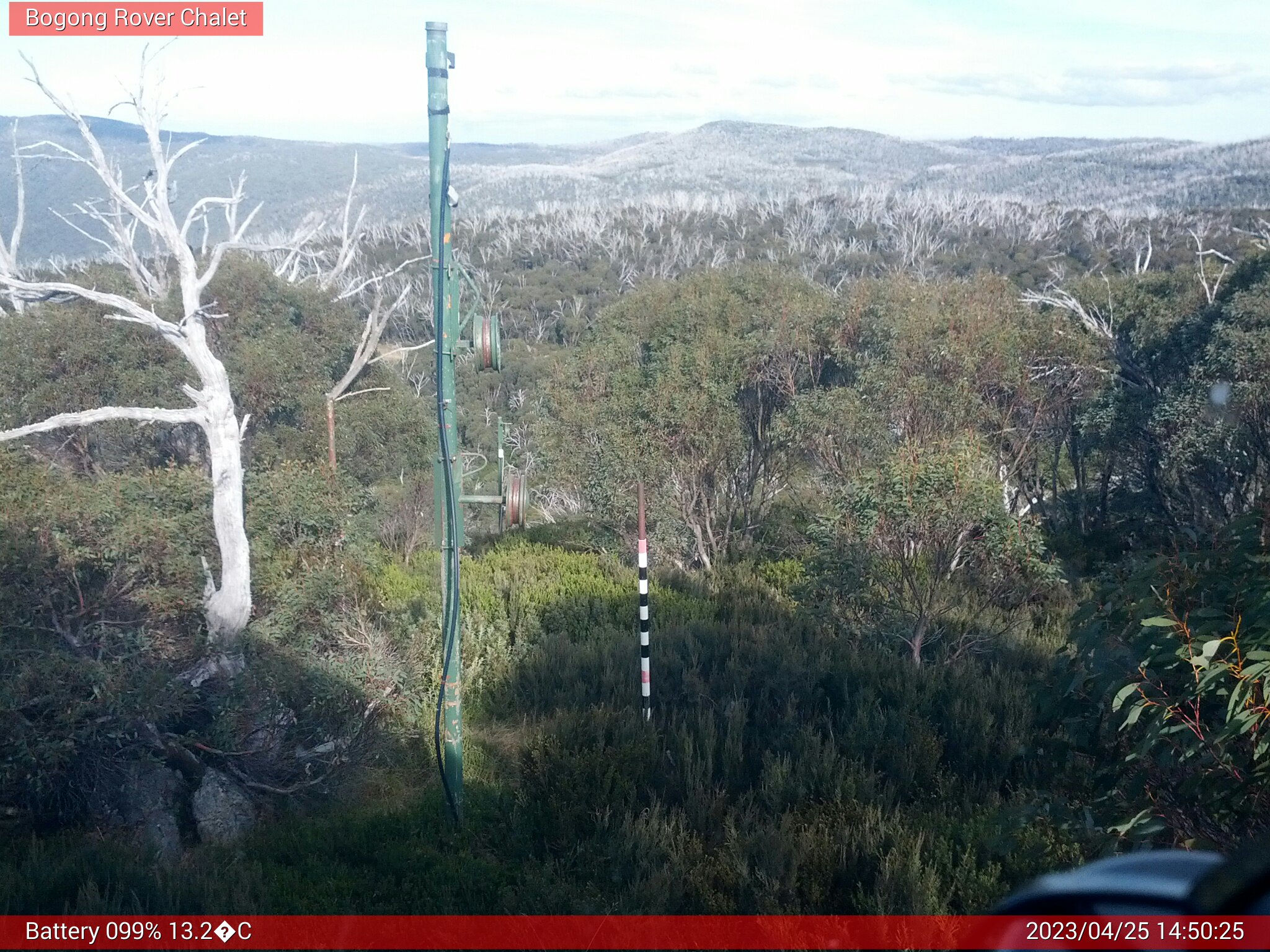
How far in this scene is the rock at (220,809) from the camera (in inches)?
314

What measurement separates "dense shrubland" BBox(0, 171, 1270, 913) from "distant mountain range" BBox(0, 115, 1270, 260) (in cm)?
3309

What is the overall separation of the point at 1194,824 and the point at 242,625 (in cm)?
920

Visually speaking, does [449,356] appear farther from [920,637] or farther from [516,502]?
[920,637]

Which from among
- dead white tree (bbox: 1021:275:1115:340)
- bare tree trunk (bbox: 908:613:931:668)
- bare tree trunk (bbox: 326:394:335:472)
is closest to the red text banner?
bare tree trunk (bbox: 908:613:931:668)

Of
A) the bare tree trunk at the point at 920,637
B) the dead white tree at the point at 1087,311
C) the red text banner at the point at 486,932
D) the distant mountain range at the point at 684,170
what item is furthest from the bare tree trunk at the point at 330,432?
the distant mountain range at the point at 684,170

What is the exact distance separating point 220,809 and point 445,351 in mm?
4277

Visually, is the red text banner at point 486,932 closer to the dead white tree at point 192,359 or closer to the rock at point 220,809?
the rock at point 220,809

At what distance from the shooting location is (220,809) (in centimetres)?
820

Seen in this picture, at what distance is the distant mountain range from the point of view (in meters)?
68.4

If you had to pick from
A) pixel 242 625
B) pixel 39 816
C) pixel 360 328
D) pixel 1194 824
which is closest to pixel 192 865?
pixel 39 816

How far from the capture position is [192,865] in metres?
6.69

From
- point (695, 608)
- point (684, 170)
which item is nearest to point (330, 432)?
point (695, 608)

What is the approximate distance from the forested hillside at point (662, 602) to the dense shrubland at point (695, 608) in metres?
0.05

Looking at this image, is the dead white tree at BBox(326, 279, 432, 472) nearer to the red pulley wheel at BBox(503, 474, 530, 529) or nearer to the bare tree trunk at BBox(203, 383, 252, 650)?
the bare tree trunk at BBox(203, 383, 252, 650)
